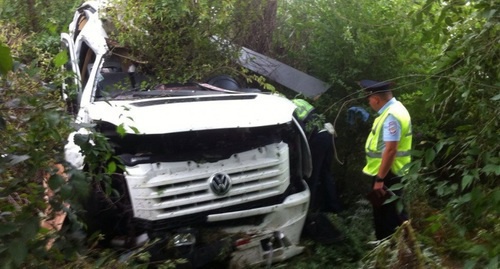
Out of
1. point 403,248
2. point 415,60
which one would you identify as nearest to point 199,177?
point 403,248

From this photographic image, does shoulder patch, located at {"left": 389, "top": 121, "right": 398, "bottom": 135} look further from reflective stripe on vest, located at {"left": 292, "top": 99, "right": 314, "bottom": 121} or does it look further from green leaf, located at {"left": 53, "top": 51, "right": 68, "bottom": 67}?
green leaf, located at {"left": 53, "top": 51, "right": 68, "bottom": 67}

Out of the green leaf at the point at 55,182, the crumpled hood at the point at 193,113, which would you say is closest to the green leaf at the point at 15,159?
the green leaf at the point at 55,182

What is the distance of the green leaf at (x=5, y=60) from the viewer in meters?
2.44

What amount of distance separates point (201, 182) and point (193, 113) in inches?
22.4

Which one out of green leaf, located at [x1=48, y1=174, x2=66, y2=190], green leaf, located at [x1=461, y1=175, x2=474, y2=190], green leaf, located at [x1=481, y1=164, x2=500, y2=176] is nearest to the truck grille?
green leaf, located at [x1=48, y1=174, x2=66, y2=190]

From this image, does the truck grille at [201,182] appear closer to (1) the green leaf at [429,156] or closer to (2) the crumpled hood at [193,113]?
(2) the crumpled hood at [193,113]

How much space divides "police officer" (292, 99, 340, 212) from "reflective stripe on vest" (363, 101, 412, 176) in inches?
20.4

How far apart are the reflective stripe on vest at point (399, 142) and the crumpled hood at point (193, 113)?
2.67 feet

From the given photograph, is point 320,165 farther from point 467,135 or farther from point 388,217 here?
point 467,135

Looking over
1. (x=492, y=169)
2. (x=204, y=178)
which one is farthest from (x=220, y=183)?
(x=492, y=169)

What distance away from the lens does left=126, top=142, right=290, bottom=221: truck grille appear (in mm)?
4934

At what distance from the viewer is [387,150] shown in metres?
5.71

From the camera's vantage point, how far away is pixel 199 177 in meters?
5.12

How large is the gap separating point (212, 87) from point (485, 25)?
3.51 m
